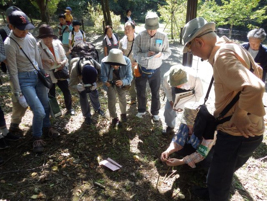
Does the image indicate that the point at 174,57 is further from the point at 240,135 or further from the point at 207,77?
the point at 240,135

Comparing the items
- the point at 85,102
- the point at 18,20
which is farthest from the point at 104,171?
the point at 18,20

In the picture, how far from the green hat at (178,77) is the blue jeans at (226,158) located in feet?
3.68

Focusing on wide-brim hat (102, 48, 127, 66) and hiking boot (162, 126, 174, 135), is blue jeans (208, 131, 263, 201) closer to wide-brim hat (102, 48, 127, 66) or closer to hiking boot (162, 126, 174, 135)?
hiking boot (162, 126, 174, 135)

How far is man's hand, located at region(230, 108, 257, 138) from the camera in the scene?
1.64 metres

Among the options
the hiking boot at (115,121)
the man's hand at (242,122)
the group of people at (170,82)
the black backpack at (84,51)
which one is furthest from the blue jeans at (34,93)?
the man's hand at (242,122)

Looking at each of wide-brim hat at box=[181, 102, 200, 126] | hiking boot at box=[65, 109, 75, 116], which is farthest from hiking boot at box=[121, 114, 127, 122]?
wide-brim hat at box=[181, 102, 200, 126]

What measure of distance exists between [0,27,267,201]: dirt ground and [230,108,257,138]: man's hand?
1306 mm

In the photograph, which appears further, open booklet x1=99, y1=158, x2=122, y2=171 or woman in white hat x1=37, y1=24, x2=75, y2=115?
woman in white hat x1=37, y1=24, x2=75, y2=115

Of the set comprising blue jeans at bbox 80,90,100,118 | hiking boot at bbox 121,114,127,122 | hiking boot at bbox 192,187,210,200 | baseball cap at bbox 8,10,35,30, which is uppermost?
baseball cap at bbox 8,10,35,30

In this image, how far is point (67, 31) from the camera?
20.6ft

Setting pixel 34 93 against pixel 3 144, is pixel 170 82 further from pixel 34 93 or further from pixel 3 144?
pixel 3 144

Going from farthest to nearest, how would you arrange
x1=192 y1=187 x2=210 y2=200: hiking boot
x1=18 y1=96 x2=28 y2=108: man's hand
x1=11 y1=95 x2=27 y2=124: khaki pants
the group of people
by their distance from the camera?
x1=11 y1=95 x2=27 y2=124: khaki pants → x1=18 y1=96 x2=28 y2=108: man's hand → x1=192 y1=187 x2=210 y2=200: hiking boot → the group of people

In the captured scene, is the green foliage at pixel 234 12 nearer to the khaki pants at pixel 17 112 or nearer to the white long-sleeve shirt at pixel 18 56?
the white long-sleeve shirt at pixel 18 56

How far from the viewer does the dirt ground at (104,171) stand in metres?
2.63
